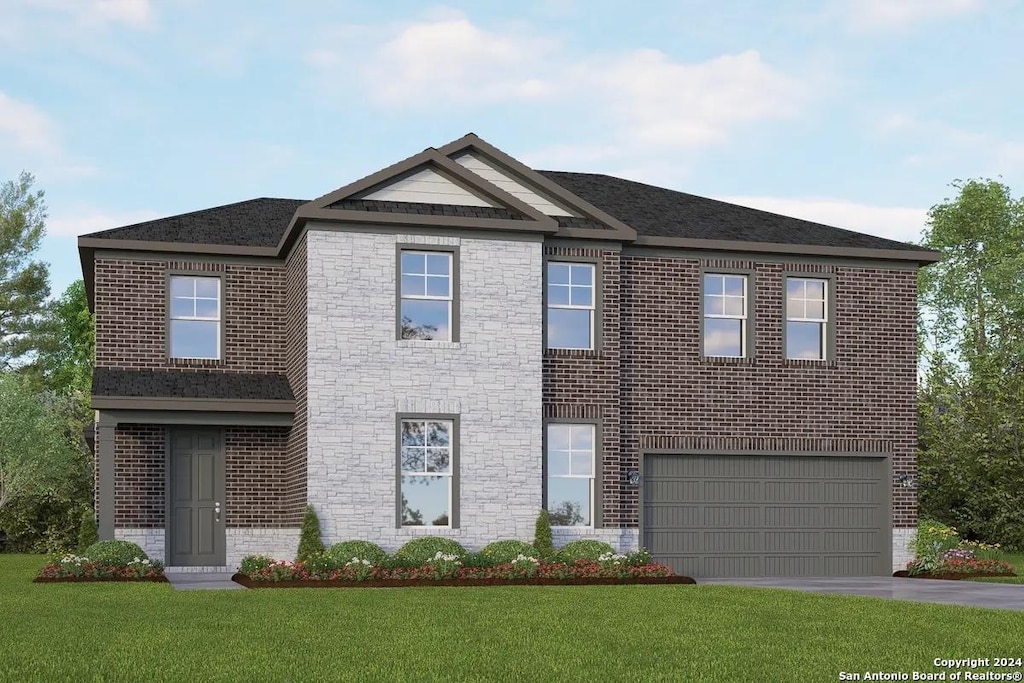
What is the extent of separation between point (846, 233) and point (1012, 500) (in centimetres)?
957

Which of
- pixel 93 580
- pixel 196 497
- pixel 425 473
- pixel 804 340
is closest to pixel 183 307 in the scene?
pixel 196 497

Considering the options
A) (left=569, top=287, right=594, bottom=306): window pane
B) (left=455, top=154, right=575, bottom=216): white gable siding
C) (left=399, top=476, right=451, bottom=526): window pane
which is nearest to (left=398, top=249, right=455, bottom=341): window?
(left=455, top=154, right=575, bottom=216): white gable siding

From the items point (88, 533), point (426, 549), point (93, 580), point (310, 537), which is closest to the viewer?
point (93, 580)

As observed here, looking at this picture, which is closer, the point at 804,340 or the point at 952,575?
the point at 952,575

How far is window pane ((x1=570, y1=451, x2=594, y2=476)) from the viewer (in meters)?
24.8

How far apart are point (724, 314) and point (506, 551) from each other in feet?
21.3

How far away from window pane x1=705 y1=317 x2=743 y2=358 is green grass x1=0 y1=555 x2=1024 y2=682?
302 inches

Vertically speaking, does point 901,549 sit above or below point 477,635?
below

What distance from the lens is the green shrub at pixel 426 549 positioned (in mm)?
22328

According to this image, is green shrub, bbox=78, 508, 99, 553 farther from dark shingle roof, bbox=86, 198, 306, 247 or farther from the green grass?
the green grass

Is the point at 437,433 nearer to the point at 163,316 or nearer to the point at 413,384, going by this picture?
the point at 413,384

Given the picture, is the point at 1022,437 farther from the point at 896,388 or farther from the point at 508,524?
the point at 508,524

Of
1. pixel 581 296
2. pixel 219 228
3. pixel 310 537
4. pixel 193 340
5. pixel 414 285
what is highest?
pixel 219 228

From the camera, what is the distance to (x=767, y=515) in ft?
85.5
